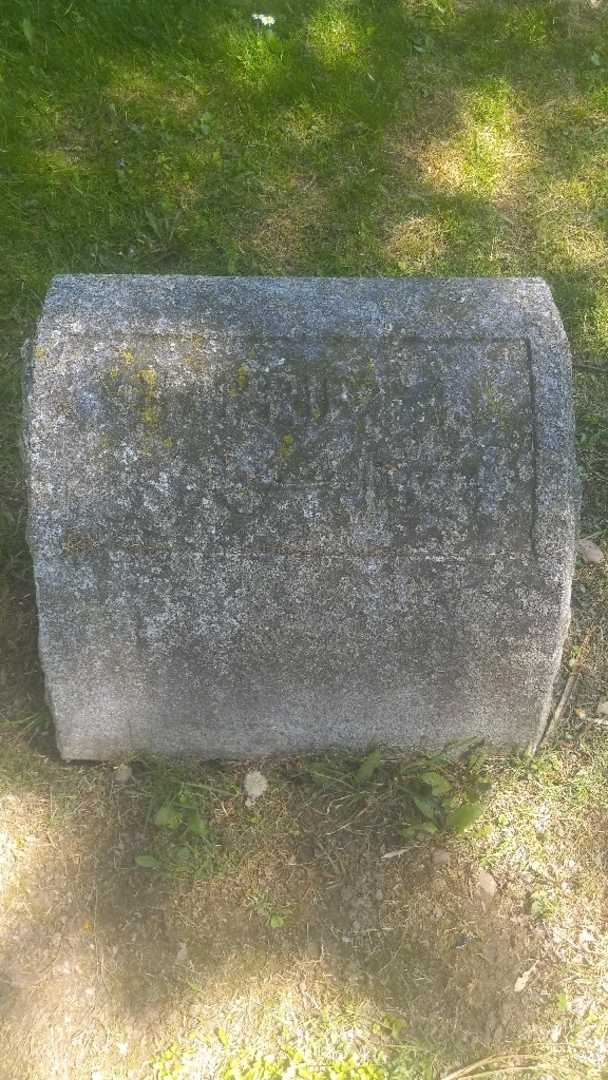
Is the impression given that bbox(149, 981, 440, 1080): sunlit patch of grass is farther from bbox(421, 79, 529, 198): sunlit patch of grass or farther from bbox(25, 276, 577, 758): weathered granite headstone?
bbox(421, 79, 529, 198): sunlit patch of grass

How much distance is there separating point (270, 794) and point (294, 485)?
932 mm

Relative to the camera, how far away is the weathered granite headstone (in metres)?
2.10

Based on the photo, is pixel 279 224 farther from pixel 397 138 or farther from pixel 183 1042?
pixel 183 1042

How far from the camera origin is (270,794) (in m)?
2.58

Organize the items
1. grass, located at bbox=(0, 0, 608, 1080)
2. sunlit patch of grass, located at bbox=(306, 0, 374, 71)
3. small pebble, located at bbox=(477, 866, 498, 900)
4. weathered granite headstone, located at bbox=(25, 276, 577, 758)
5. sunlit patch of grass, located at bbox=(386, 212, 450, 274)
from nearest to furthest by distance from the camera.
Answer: weathered granite headstone, located at bbox=(25, 276, 577, 758), grass, located at bbox=(0, 0, 608, 1080), small pebble, located at bbox=(477, 866, 498, 900), sunlit patch of grass, located at bbox=(386, 212, 450, 274), sunlit patch of grass, located at bbox=(306, 0, 374, 71)

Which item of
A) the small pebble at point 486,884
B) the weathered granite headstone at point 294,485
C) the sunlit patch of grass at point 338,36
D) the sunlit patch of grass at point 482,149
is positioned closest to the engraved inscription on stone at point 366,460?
the weathered granite headstone at point 294,485

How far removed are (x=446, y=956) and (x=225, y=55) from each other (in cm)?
376

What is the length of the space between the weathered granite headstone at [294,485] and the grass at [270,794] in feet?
1.50

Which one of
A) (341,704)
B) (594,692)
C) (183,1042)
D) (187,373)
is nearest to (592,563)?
(594,692)

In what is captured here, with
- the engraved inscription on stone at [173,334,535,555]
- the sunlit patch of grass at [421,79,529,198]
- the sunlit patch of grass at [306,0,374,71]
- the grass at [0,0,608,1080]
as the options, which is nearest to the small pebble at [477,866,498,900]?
the grass at [0,0,608,1080]

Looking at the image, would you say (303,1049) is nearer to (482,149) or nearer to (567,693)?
(567,693)

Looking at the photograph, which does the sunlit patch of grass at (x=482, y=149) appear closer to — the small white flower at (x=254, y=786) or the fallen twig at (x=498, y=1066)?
the small white flower at (x=254, y=786)

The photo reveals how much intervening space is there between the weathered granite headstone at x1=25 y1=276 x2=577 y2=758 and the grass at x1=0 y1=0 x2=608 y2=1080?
456 millimetres

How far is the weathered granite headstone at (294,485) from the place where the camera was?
210 cm
